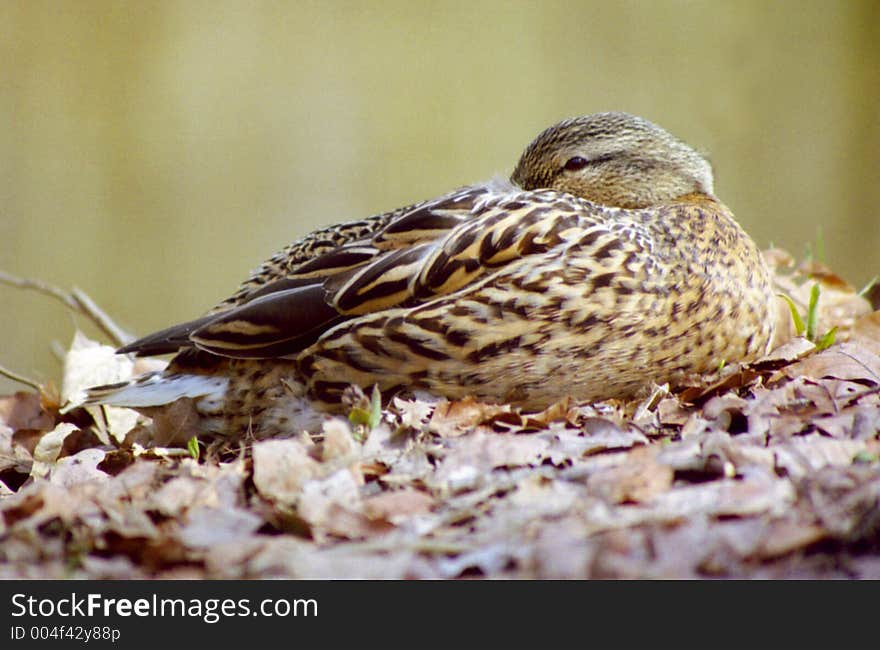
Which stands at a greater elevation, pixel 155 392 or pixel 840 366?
pixel 155 392

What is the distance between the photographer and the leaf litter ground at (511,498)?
2459 millimetres

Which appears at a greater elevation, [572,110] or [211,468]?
[572,110]

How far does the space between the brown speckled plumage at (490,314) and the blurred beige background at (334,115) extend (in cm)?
529

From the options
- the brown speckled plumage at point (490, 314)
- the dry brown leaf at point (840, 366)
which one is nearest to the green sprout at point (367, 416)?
the brown speckled plumage at point (490, 314)

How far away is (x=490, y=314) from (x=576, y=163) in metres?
1.05

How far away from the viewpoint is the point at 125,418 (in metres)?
4.71

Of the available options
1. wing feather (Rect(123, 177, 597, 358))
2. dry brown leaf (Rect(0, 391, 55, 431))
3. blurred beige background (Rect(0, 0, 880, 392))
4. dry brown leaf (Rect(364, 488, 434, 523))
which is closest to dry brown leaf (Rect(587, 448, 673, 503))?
dry brown leaf (Rect(364, 488, 434, 523))

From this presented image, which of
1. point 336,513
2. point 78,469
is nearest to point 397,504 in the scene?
point 336,513

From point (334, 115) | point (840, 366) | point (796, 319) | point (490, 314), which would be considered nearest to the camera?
point (490, 314)

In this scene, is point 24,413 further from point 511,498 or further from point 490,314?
point 511,498

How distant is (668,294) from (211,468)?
164 centimetres

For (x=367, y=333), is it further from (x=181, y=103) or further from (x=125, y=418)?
(x=181, y=103)

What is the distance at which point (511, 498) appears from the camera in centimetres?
281

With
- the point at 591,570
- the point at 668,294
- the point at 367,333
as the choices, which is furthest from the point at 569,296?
the point at 591,570
